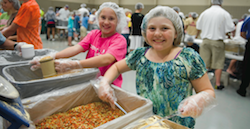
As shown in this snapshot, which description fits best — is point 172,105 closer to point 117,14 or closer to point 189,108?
point 189,108

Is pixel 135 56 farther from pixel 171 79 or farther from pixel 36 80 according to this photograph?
pixel 36 80

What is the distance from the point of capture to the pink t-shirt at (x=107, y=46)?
141cm

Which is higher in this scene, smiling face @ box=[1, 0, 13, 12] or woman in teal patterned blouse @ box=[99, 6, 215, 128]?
smiling face @ box=[1, 0, 13, 12]

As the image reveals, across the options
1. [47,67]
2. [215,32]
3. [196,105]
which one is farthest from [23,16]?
[215,32]

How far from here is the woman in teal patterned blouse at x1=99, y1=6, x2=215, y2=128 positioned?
950 millimetres

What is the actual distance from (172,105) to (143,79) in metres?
0.25

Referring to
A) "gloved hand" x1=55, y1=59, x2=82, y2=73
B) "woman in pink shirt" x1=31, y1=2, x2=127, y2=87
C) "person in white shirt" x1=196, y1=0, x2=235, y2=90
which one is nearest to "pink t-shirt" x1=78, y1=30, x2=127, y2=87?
"woman in pink shirt" x1=31, y1=2, x2=127, y2=87

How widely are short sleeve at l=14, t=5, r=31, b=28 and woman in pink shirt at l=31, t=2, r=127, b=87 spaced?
82 centimetres

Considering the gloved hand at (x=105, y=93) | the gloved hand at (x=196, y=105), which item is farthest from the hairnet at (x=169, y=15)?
the gloved hand at (x=105, y=93)

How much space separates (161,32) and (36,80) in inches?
36.0

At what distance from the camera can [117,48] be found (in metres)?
1.41

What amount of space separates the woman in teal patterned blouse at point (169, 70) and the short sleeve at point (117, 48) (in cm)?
37

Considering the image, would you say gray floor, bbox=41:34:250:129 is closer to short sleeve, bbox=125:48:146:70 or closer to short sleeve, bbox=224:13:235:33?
short sleeve, bbox=224:13:235:33

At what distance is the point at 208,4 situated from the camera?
1002cm
